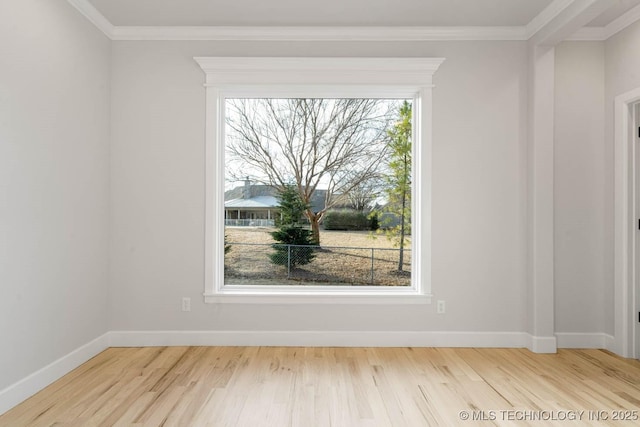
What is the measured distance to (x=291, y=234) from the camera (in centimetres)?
371

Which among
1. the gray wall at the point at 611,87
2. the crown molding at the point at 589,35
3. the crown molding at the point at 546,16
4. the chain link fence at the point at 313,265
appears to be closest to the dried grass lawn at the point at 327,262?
the chain link fence at the point at 313,265

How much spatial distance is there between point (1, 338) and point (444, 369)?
2.90 m

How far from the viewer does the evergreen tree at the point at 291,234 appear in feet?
12.1

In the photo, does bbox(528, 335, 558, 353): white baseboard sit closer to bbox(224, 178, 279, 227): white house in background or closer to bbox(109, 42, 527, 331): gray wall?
bbox(109, 42, 527, 331): gray wall

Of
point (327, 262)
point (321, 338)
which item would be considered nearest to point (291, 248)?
point (327, 262)

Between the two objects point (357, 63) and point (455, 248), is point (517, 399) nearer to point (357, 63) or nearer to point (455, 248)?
point (455, 248)

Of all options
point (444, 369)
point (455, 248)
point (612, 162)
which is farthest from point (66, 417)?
point (612, 162)

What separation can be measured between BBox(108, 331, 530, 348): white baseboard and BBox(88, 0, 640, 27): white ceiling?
2669 mm

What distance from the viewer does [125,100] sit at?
3.50 metres

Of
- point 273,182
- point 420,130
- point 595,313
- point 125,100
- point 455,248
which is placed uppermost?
point 125,100

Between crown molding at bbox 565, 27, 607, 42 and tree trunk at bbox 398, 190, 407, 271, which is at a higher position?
crown molding at bbox 565, 27, 607, 42

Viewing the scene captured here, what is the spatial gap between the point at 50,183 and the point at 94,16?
147cm

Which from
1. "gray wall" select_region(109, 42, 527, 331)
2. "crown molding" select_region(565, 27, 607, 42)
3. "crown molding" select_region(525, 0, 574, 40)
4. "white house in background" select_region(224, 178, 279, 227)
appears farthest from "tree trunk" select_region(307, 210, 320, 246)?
"crown molding" select_region(565, 27, 607, 42)

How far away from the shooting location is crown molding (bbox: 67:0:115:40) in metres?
3.01
